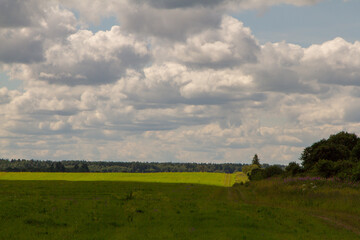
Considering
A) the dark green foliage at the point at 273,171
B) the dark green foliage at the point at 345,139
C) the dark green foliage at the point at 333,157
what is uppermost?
the dark green foliage at the point at 345,139

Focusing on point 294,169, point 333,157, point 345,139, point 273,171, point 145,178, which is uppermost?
point 345,139

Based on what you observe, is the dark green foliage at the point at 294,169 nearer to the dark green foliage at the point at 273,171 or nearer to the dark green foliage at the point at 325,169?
the dark green foliage at the point at 273,171

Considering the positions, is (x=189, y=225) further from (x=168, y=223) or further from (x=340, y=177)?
(x=340, y=177)

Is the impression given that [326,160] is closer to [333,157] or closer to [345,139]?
[333,157]

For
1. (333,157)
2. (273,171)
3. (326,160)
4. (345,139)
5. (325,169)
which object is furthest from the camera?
(345,139)

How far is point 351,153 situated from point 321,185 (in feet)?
118

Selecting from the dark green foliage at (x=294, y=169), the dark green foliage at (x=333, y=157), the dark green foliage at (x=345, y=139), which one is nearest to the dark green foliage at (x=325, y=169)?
the dark green foliage at (x=333, y=157)

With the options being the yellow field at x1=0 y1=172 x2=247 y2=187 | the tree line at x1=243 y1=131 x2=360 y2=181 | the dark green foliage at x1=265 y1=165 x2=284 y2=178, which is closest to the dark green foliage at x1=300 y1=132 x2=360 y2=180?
the tree line at x1=243 y1=131 x2=360 y2=181

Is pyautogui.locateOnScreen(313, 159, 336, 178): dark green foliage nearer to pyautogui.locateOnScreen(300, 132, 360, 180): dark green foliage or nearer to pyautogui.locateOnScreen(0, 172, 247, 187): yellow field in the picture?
pyautogui.locateOnScreen(300, 132, 360, 180): dark green foliage

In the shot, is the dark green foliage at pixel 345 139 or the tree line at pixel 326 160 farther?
the dark green foliage at pixel 345 139

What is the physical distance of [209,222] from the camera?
28.2 m

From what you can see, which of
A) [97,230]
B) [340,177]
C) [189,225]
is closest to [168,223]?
[189,225]

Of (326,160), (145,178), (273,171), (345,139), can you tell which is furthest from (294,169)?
(145,178)

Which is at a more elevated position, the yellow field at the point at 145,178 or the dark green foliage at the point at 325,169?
the dark green foliage at the point at 325,169
